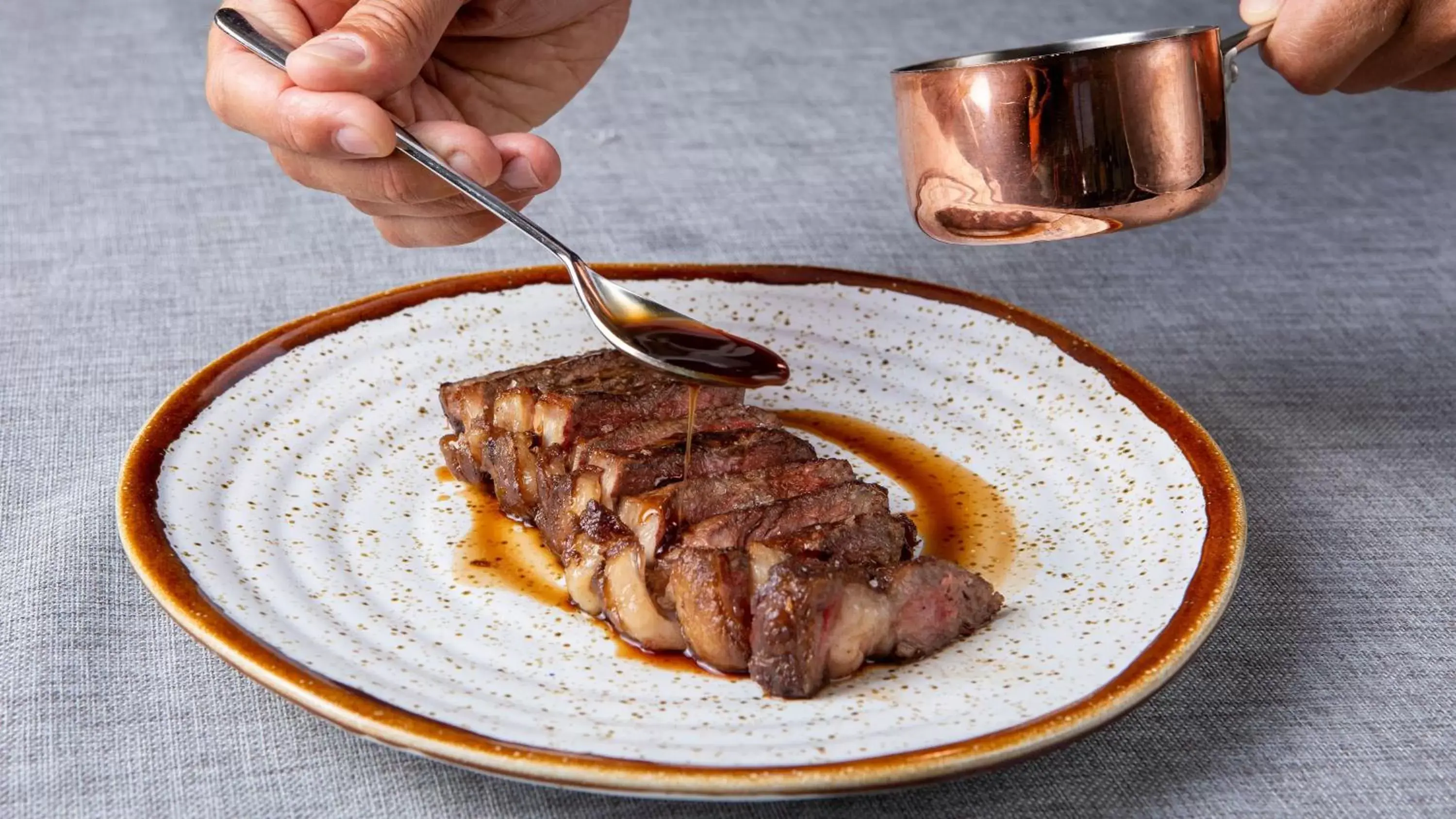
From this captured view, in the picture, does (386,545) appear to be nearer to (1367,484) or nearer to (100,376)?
(100,376)

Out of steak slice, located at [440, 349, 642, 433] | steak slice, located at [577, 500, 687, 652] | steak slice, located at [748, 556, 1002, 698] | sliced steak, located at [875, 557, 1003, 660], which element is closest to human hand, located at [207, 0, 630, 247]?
steak slice, located at [440, 349, 642, 433]

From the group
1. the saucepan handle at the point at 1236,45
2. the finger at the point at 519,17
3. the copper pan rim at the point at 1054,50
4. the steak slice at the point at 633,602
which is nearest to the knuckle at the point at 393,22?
the finger at the point at 519,17

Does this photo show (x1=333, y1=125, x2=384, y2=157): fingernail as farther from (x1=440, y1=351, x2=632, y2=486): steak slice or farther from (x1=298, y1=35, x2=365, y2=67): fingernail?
(x1=440, y1=351, x2=632, y2=486): steak slice

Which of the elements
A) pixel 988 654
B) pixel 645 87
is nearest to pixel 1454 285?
pixel 988 654

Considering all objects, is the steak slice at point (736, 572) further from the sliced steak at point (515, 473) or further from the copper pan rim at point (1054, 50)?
the copper pan rim at point (1054, 50)

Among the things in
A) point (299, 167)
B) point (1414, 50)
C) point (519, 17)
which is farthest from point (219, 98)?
point (1414, 50)

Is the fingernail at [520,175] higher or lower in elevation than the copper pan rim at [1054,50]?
lower

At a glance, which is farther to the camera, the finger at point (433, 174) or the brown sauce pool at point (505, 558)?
the finger at point (433, 174)
